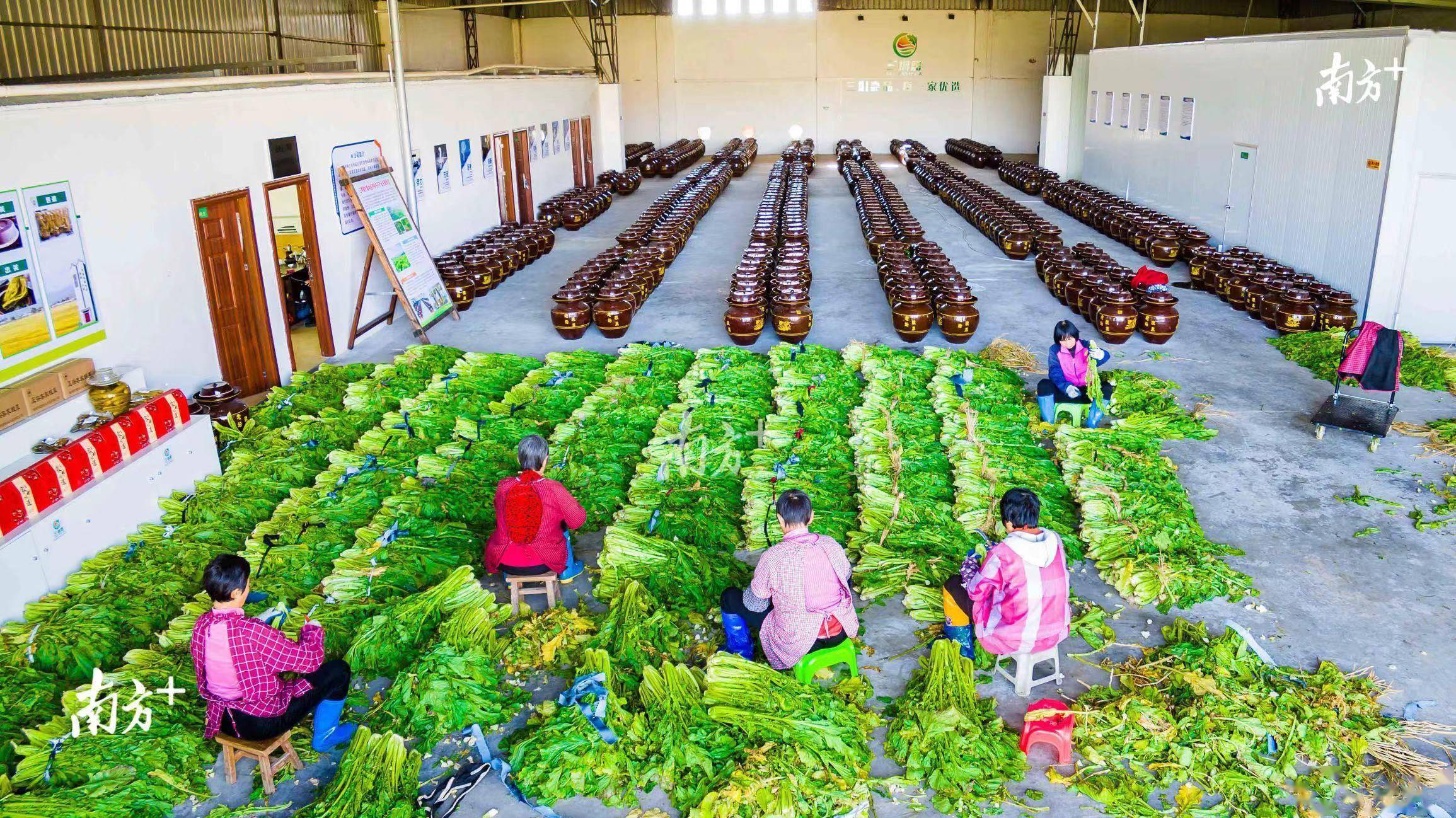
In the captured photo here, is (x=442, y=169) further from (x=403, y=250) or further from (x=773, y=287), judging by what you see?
(x=773, y=287)

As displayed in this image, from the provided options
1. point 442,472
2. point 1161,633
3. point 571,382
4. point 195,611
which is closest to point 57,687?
point 195,611

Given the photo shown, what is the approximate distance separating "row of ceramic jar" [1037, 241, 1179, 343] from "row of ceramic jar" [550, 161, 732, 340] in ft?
18.9

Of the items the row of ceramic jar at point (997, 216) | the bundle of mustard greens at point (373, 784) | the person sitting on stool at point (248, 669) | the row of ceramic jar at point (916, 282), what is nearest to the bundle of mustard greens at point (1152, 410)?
the row of ceramic jar at point (916, 282)

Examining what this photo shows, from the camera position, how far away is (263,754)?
464cm

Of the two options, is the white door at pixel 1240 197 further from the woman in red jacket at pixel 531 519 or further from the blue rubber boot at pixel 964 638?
the woman in red jacket at pixel 531 519

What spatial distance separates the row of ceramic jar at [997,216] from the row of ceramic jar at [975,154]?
17.4 ft

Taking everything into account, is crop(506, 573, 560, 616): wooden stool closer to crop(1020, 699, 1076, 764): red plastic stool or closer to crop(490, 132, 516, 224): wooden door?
crop(1020, 699, 1076, 764): red plastic stool

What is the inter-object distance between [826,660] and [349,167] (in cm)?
992

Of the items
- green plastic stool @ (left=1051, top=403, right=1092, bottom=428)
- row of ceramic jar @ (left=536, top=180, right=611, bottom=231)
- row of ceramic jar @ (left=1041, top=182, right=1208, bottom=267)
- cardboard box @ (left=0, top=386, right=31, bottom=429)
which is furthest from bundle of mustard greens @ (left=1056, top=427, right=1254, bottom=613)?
row of ceramic jar @ (left=536, top=180, right=611, bottom=231)

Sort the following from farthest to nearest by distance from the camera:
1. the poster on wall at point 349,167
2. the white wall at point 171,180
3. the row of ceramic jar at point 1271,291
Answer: the poster on wall at point 349,167
the row of ceramic jar at point 1271,291
the white wall at point 171,180

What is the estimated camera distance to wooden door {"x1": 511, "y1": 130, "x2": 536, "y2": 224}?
2069 centimetres

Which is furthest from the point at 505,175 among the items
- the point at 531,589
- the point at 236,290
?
the point at 531,589

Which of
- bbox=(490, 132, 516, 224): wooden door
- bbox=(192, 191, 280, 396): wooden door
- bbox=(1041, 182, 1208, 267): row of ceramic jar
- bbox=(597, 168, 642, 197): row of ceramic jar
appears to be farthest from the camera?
bbox=(597, 168, 642, 197): row of ceramic jar

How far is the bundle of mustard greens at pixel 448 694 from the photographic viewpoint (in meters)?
5.04
